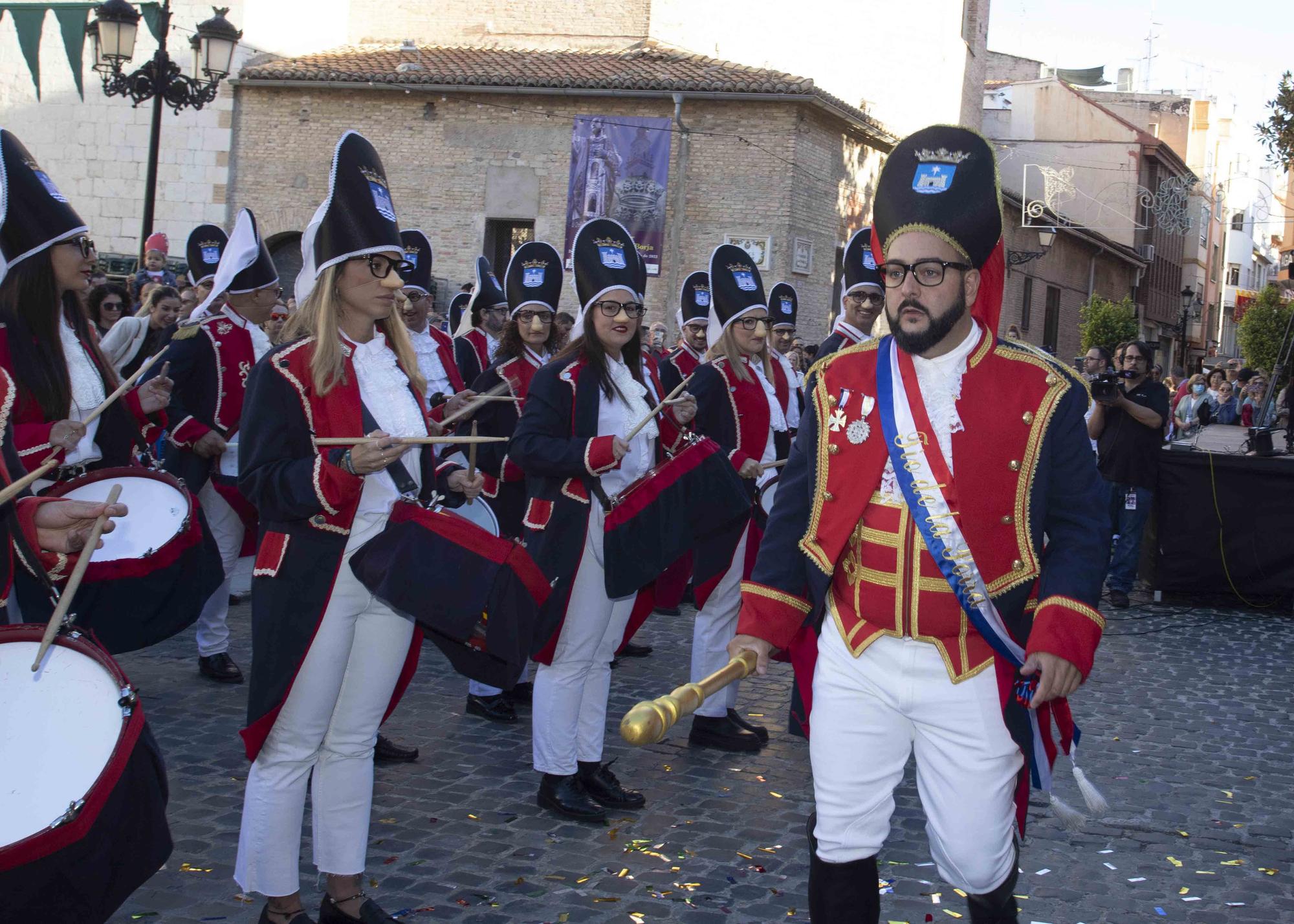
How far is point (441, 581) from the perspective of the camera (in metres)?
4.00

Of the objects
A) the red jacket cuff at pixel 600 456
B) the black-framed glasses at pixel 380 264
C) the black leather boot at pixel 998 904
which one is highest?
the black-framed glasses at pixel 380 264

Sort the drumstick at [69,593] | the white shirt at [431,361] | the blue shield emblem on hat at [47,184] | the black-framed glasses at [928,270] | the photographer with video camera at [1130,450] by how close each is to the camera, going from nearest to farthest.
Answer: the drumstick at [69,593], the black-framed glasses at [928,270], the blue shield emblem on hat at [47,184], the white shirt at [431,361], the photographer with video camera at [1130,450]

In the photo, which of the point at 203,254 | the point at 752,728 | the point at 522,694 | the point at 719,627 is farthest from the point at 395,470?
the point at 203,254

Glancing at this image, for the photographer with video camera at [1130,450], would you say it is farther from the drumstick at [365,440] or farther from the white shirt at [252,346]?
the drumstick at [365,440]

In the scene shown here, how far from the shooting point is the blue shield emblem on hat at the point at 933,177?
12.0 feet

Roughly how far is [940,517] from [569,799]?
8.60 ft

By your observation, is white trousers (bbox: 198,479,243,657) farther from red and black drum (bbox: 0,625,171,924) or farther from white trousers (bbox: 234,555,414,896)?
red and black drum (bbox: 0,625,171,924)

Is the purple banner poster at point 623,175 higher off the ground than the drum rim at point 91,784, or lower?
higher

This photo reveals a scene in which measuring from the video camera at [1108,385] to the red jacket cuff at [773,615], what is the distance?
8526mm

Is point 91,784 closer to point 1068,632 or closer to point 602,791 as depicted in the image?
point 1068,632

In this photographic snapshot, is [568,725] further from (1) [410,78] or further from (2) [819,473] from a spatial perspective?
(1) [410,78]

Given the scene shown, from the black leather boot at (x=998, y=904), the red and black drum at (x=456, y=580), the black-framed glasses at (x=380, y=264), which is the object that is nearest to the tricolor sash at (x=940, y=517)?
the black leather boot at (x=998, y=904)

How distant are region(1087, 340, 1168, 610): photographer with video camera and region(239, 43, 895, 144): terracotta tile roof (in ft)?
52.3

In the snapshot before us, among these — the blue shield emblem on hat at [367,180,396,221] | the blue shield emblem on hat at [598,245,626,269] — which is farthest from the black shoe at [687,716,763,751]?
the blue shield emblem on hat at [367,180,396,221]
